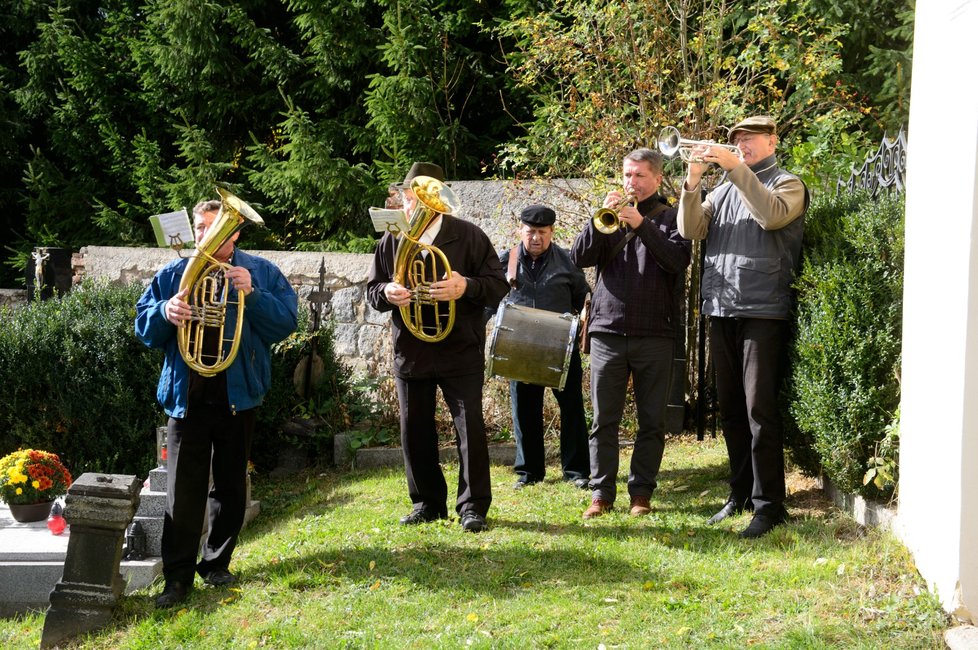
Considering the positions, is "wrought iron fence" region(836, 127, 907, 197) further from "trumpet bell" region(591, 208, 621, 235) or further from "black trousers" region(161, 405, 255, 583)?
"black trousers" region(161, 405, 255, 583)

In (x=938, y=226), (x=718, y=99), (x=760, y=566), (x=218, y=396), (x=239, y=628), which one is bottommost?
(x=239, y=628)

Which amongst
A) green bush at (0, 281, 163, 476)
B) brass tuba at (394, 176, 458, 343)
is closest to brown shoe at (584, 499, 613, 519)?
brass tuba at (394, 176, 458, 343)

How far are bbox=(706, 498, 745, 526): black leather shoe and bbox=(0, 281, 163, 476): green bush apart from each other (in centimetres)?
456

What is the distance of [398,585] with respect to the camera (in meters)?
4.82

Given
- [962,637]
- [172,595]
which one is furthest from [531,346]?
[962,637]

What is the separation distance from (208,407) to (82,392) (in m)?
3.44

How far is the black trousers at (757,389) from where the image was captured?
5.10 meters

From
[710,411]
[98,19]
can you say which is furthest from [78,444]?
[98,19]

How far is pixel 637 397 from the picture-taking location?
5762 mm

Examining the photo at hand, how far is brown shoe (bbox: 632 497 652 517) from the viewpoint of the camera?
571 cm

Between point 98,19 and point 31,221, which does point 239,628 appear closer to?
point 31,221

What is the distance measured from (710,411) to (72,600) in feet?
15.1

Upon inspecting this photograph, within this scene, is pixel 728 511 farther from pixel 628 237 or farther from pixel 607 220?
→ pixel 607 220

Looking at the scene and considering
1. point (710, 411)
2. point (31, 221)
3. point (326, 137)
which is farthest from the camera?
point (31, 221)
